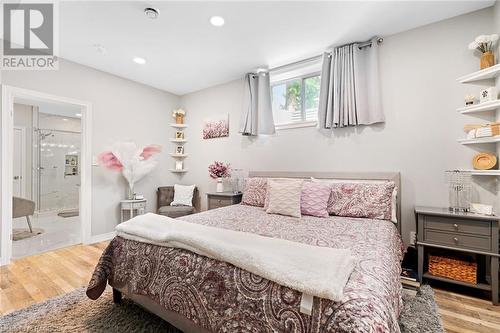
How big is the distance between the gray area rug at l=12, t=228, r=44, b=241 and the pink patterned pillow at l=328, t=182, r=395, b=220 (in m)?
4.76

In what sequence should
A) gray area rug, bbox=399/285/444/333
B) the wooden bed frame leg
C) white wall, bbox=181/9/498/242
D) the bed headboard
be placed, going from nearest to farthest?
gray area rug, bbox=399/285/444/333 → the wooden bed frame leg → white wall, bbox=181/9/498/242 → the bed headboard

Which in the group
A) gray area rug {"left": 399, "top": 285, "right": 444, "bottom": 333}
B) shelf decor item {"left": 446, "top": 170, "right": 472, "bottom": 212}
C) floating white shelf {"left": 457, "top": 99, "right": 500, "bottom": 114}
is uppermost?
floating white shelf {"left": 457, "top": 99, "right": 500, "bottom": 114}

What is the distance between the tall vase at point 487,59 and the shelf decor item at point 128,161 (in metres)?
→ 4.27

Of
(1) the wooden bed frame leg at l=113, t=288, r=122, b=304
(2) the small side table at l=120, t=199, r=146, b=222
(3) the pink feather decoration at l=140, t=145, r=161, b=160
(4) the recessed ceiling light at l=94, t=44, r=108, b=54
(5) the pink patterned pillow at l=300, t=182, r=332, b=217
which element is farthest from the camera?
(3) the pink feather decoration at l=140, t=145, r=161, b=160

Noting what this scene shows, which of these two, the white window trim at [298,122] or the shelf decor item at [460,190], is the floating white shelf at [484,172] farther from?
the white window trim at [298,122]

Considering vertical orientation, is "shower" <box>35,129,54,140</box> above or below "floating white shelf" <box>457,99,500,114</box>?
above

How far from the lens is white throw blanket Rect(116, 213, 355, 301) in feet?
3.03

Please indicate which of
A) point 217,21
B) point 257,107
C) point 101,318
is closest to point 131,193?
point 101,318

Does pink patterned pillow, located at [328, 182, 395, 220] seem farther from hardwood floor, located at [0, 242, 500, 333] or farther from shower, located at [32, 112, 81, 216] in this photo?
shower, located at [32, 112, 81, 216]

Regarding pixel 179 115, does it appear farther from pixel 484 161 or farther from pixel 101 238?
pixel 484 161

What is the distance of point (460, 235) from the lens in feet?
6.57

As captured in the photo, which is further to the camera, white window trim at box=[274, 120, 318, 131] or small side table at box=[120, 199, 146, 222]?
small side table at box=[120, 199, 146, 222]

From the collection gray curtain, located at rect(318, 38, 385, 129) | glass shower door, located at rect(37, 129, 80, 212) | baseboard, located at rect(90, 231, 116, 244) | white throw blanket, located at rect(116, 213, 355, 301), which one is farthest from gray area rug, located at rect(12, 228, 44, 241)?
gray curtain, located at rect(318, 38, 385, 129)

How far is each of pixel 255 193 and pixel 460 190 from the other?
7.03 ft
